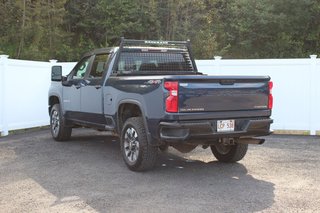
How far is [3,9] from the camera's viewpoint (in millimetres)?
19859

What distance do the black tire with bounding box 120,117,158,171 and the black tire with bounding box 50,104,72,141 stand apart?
9.76 feet

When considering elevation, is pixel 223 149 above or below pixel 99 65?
below

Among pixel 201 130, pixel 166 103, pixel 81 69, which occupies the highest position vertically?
pixel 81 69

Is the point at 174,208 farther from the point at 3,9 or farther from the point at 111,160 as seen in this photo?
the point at 3,9

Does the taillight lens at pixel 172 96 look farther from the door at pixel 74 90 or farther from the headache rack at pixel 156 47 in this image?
the door at pixel 74 90

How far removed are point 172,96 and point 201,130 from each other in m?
0.63

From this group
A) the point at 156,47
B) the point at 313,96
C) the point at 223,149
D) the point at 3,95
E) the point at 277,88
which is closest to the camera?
the point at 223,149

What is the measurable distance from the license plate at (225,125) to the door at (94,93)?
2.48 metres

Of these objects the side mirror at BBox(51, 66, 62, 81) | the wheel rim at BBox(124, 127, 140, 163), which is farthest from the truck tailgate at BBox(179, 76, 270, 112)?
the side mirror at BBox(51, 66, 62, 81)

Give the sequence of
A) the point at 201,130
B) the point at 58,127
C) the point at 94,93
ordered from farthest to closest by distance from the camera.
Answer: the point at 58,127 → the point at 94,93 → the point at 201,130

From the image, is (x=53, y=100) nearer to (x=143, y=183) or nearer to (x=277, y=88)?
(x=143, y=183)

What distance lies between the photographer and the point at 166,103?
6.22 meters

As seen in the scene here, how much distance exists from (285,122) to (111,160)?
514cm

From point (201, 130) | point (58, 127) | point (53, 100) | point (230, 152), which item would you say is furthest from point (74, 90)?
point (201, 130)
